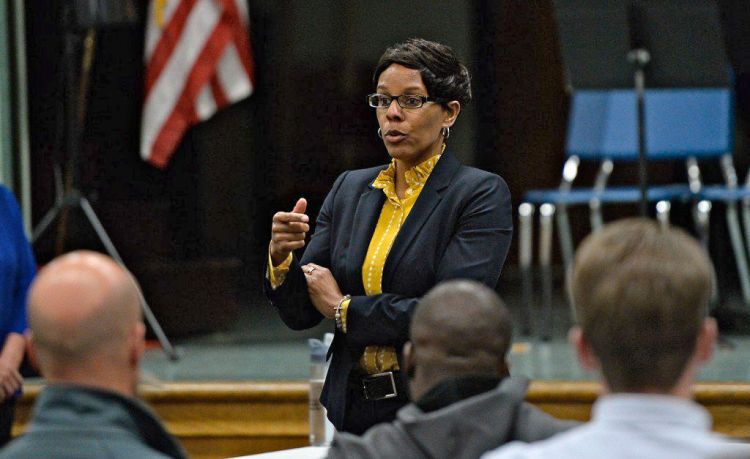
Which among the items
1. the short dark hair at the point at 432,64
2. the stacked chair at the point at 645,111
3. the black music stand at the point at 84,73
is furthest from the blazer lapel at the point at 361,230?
the black music stand at the point at 84,73

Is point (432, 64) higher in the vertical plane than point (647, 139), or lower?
higher

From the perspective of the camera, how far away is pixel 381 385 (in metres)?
2.72

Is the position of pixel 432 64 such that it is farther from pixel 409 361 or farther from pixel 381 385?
pixel 409 361

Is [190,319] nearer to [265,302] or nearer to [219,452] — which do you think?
[265,302]

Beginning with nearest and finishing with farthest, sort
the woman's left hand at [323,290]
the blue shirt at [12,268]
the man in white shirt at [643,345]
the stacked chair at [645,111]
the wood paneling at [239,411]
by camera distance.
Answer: the man in white shirt at [643,345], the woman's left hand at [323,290], the blue shirt at [12,268], the wood paneling at [239,411], the stacked chair at [645,111]

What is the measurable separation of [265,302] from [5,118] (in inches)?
63.6

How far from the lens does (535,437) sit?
180 centimetres

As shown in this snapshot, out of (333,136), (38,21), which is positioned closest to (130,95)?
(38,21)

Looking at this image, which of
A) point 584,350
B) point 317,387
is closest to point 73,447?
point 584,350

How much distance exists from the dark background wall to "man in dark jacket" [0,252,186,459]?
4405mm

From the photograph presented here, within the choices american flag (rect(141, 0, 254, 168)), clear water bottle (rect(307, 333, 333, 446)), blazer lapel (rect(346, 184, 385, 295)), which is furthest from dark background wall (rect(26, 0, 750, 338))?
blazer lapel (rect(346, 184, 385, 295))

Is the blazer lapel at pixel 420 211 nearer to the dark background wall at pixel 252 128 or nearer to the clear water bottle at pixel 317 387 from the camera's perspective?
the clear water bottle at pixel 317 387

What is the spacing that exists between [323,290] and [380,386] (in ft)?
0.84

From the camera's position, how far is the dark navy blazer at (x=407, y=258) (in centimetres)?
272
